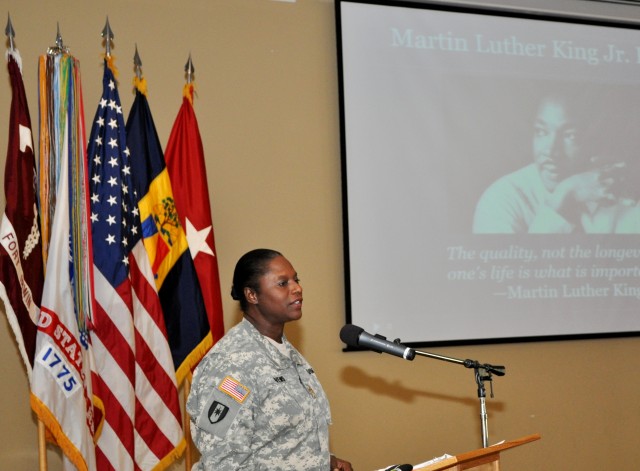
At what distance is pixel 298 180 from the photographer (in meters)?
4.37

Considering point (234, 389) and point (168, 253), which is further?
point (168, 253)

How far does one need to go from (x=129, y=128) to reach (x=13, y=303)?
40.0 inches

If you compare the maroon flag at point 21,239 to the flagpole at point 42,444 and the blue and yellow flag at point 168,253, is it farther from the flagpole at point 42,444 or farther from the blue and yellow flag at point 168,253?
the blue and yellow flag at point 168,253

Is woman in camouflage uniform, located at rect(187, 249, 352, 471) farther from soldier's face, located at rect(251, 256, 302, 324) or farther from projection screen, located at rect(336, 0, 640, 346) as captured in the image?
projection screen, located at rect(336, 0, 640, 346)

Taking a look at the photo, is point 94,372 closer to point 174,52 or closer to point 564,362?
point 174,52

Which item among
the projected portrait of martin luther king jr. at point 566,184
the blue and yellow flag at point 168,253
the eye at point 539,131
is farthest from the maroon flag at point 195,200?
the eye at point 539,131

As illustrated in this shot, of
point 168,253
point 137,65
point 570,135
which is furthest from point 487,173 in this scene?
point 137,65

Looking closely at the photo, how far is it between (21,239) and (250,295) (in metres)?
1.18

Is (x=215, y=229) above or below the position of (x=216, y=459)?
above

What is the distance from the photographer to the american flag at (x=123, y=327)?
3.51m

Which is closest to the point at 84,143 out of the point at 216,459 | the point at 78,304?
the point at 78,304

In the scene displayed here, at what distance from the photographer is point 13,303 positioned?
3377 millimetres

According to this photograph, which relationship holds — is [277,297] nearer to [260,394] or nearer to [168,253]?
[260,394]

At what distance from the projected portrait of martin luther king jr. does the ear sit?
2084mm
